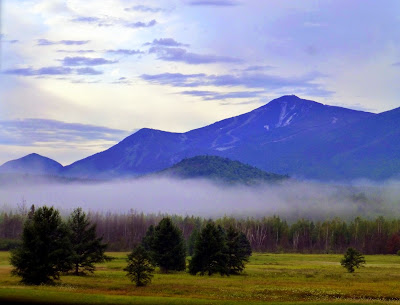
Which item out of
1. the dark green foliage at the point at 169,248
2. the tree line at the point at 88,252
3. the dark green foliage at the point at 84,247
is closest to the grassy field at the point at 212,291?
the tree line at the point at 88,252

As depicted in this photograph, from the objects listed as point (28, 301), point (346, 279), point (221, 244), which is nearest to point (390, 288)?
point (346, 279)

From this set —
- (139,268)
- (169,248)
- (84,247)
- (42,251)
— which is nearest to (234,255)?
(169,248)

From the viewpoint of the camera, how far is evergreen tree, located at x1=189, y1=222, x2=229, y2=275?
100562 millimetres

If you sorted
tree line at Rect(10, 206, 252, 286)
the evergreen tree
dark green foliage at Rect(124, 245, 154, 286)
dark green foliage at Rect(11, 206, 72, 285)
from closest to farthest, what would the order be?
dark green foliage at Rect(11, 206, 72, 285)
tree line at Rect(10, 206, 252, 286)
dark green foliage at Rect(124, 245, 154, 286)
the evergreen tree

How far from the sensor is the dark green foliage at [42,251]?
74.3 m

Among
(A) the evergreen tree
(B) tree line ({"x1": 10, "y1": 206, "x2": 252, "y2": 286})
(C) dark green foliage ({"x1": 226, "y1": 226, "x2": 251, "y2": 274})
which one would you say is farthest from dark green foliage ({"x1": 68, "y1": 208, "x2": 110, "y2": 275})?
(C) dark green foliage ({"x1": 226, "y1": 226, "x2": 251, "y2": 274})

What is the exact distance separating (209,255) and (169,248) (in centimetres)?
779

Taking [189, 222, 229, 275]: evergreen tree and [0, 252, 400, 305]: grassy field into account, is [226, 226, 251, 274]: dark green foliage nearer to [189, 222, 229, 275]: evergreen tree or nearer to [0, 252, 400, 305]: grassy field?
[189, 222, 229, 275]: evergreen tree

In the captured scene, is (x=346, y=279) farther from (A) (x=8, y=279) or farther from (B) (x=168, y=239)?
(A) (x=8, y=279)

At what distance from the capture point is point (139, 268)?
254 feet

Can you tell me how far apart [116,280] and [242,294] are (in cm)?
2089

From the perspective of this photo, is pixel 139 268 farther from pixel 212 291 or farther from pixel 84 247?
pixel 84 247

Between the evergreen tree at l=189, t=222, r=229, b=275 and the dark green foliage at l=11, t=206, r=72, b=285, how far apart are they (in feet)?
84.4

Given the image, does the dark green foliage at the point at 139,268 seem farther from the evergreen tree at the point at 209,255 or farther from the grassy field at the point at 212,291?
the evergreen tree at the point at 209,255
